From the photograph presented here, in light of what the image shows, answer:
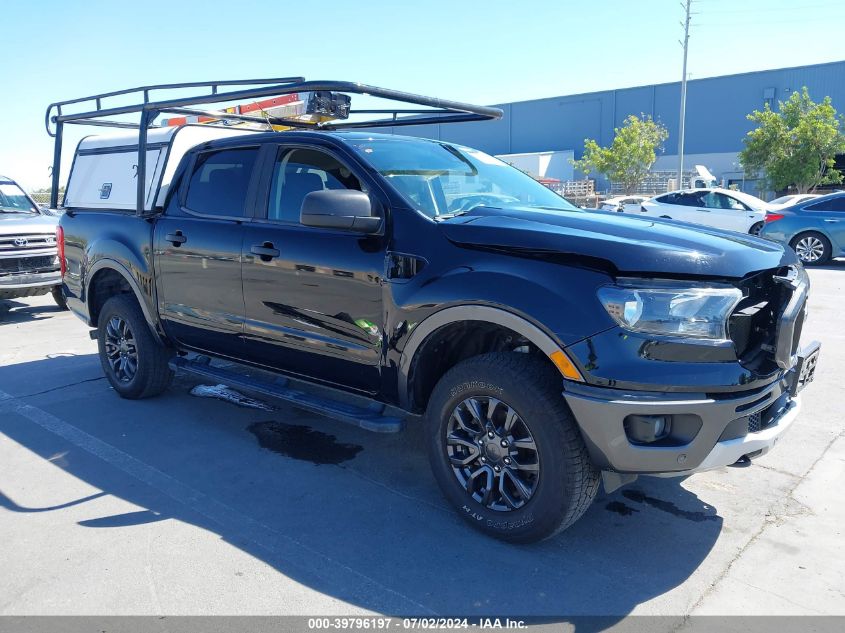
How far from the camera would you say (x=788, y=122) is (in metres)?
32.6

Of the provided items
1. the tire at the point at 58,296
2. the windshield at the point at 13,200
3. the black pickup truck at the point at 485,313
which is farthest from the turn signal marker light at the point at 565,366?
the windshield at the point at 13,200

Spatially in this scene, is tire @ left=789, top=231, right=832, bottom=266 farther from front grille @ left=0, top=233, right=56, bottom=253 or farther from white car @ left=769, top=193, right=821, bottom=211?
front grille @ left=0, top=233, right=56, bottom=253

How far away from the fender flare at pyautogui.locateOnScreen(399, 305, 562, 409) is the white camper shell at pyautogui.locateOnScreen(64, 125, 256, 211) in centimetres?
274

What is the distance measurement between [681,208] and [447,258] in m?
15.1

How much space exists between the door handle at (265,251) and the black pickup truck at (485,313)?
19mm

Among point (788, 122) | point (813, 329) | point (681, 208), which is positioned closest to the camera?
point (813, 329)

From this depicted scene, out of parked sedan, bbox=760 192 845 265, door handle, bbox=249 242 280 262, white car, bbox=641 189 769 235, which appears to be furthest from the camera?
white car, bbox=641 189 769 235

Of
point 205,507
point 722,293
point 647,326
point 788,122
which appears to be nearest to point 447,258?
point 647,326

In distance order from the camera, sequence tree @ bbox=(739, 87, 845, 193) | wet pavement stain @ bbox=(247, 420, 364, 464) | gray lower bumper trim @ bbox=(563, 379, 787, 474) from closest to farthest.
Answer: gray lower bumper trim @ bbox=(563, 379, 787, 474) → wet pavement stain @ bbox=(247, 420, 364, 464) → tree @ bbox=(739, 87, 845, 193)

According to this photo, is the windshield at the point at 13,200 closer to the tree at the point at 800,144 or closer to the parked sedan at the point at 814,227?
the parked sedan at the point at 814,227

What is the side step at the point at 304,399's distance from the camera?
3.64 m

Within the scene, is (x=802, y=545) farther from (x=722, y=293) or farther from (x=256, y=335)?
(x=256, y=335)

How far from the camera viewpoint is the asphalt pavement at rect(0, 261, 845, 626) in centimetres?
289

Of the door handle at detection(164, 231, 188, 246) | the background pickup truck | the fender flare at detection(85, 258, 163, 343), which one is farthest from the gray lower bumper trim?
the background pickup truck
